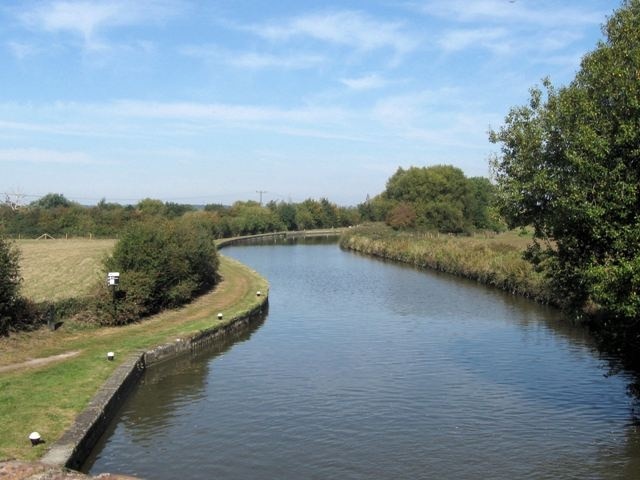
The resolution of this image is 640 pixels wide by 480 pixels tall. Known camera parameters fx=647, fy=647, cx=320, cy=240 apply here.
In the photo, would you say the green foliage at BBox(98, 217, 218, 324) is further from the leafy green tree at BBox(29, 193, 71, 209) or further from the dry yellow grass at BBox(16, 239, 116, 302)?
the leafy green tree at BBox(29, 193, 71, 209)

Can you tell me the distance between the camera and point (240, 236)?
111625 millimetres

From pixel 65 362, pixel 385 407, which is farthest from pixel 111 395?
pixel 385 407

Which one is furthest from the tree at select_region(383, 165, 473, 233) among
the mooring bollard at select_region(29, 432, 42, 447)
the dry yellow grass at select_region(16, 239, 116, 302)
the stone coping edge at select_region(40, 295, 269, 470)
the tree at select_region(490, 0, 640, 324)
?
the mooring bollard at select_region(29, 432, 42, 447)

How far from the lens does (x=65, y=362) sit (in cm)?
1894

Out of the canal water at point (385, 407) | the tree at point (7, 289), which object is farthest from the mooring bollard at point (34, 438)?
the tree at point (7, 289)

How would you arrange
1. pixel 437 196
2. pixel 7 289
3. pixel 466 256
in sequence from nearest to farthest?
pixel 7 289 < pixel 466 256 < pixel 437 196

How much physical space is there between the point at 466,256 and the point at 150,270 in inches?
1122

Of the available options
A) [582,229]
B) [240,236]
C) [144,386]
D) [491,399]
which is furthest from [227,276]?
[240,236]

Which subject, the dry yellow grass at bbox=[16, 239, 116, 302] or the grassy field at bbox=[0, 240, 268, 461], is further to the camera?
the dry yellow grass at bbox=[16, 239, 116, 302]

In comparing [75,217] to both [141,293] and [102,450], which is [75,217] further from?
[102,450]

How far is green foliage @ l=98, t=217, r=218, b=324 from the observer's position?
25.8 metres

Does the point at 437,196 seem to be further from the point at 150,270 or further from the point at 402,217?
the point at 150,270

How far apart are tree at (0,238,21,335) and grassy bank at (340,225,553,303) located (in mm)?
19501

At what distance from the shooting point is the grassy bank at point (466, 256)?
37.5 m
